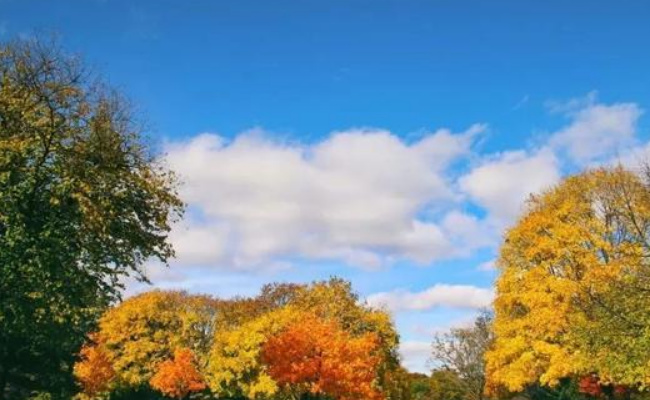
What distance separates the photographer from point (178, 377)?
244ft

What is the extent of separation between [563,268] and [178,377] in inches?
1764

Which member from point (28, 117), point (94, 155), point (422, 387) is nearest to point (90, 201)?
point (94, 155)

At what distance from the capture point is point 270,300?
295ft

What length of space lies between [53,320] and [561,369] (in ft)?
103

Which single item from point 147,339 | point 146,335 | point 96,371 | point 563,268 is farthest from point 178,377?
point 563,268

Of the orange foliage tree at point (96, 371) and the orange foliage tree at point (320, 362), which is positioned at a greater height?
the orange foliage tree at point (96, 371)

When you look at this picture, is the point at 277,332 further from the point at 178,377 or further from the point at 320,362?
the point at 178,377

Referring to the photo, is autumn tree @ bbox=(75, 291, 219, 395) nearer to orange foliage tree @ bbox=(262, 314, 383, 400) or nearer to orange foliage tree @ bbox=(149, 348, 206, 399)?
orange foliage tree @ bbox=(149, 348, 206, 399)

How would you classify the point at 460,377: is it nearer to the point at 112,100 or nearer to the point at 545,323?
the point at 545,323

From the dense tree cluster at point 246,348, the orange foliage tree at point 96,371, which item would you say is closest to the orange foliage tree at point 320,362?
the dense tree cluster at point 246,348

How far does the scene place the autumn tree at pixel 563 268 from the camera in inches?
1682

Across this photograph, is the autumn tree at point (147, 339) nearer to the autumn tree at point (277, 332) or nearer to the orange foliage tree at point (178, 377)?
the orange foliage tree at point (178, 377)

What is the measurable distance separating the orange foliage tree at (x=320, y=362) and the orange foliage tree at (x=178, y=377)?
68.0 feet

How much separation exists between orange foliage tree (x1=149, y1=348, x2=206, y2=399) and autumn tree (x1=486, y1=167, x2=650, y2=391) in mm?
37648
